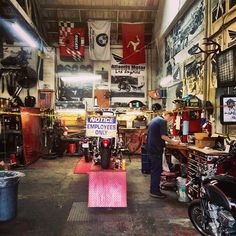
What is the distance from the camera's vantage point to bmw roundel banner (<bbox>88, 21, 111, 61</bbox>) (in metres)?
11.4

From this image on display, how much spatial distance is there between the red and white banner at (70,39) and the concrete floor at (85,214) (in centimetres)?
629

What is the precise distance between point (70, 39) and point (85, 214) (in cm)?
840

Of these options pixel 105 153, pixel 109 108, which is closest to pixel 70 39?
pixel 109 108

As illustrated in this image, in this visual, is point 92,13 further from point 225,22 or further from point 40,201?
point 40,201

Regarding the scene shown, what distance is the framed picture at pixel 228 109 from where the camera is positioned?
4.41m

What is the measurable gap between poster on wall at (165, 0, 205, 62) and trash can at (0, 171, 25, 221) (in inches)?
202

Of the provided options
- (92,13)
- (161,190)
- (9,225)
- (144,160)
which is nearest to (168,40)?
(92,13)

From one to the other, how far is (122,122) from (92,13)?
4450 millimetres

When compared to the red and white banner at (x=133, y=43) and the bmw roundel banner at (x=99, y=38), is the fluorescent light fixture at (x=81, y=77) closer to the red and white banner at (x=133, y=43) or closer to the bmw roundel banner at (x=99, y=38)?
the bmw roundel banner at (x=99, y=38)

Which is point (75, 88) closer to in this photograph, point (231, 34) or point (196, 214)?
point (231, 34)

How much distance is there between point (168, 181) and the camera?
6.16 m

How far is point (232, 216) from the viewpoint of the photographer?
2941 millimetres

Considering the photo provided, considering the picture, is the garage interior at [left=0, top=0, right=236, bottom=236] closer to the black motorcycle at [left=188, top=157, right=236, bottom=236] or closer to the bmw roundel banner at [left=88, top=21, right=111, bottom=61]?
the bmw roundel banner at [left=88, top=21, right=111, bottom=61]

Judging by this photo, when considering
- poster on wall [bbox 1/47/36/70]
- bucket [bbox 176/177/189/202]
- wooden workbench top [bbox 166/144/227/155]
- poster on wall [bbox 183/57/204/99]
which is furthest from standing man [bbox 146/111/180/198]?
poster on wall [bbox 1/47/36/70]
